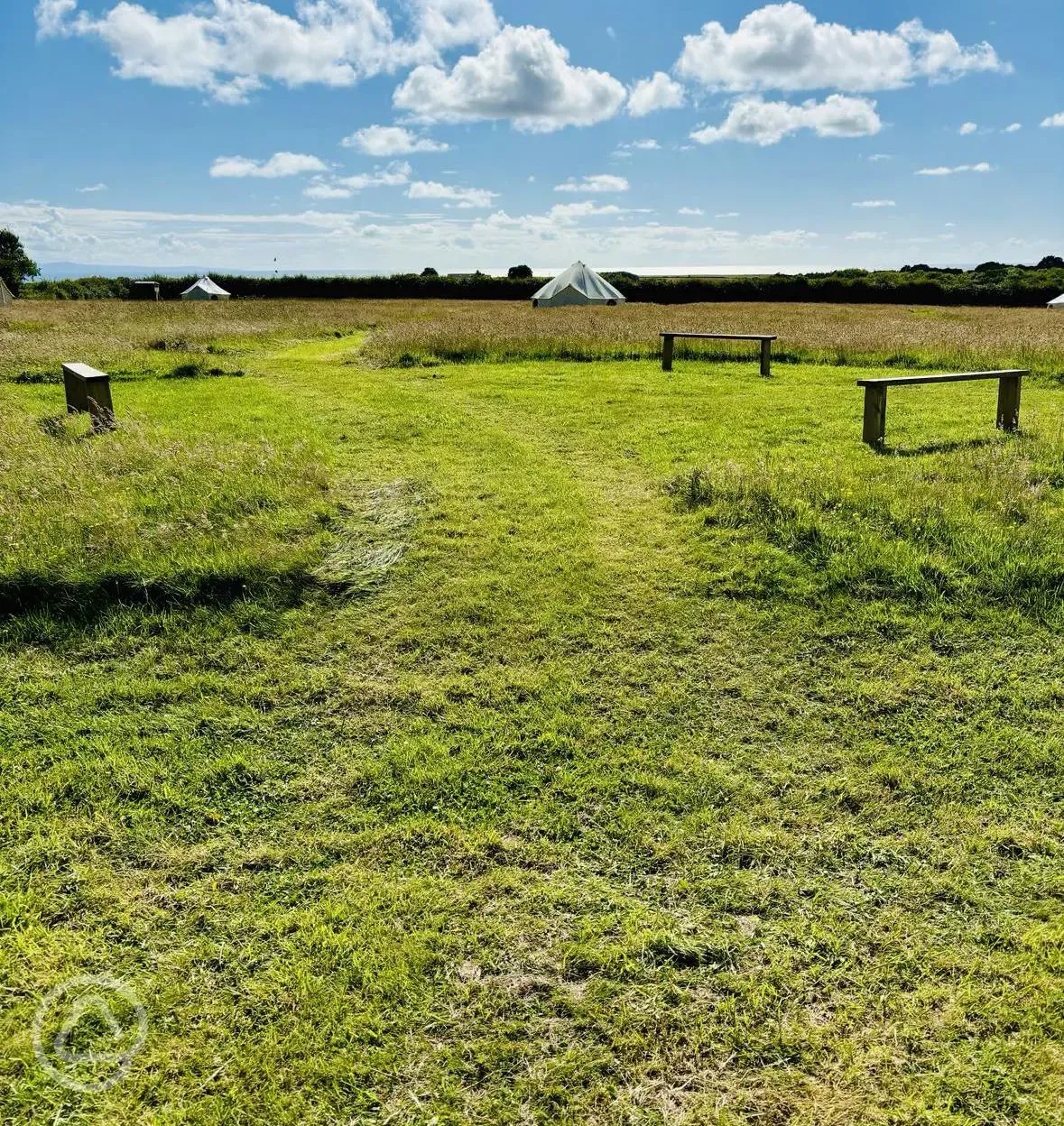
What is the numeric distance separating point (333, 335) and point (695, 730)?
2567cm

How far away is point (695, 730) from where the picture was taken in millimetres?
4305

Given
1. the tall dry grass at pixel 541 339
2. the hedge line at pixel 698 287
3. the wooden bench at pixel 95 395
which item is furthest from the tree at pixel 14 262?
the wooden bench at pixel 95 395

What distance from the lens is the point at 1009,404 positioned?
10.1 meters

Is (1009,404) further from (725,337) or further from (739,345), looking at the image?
(739,345)

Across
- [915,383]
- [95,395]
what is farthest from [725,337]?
[95,395]

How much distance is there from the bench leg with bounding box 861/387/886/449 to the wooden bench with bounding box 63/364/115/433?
931 centimetres

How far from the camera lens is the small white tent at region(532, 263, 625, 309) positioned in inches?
1742

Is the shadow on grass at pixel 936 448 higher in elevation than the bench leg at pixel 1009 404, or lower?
lower

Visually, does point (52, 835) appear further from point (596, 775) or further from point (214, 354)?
point (214, 354)

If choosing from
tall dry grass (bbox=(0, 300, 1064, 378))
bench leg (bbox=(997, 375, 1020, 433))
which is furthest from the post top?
bench leg (bbox=(997, 375, 1020, 433))

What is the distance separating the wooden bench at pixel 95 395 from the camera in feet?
33.9

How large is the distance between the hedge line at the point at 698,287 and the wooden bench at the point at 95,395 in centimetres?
4685

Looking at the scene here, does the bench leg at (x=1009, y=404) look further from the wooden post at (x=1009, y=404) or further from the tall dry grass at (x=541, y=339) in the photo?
the tall dry grass at (x=541, y=339)

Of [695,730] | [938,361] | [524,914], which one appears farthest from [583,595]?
[938,361]
